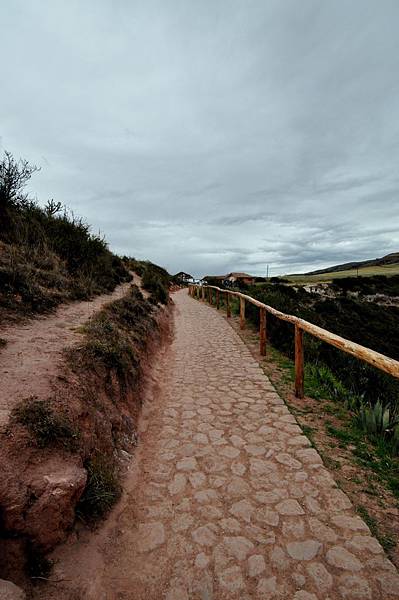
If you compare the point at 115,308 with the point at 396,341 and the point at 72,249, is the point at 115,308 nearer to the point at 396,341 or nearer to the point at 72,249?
the point at 72,249

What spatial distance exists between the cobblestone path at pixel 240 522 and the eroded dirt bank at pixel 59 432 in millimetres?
456

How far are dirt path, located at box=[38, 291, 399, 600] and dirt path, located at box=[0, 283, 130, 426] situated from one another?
48.0 inches

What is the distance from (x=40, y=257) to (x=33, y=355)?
19.3 ft

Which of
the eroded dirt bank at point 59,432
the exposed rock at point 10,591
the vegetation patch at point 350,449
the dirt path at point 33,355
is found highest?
the dirt path at point 33,355

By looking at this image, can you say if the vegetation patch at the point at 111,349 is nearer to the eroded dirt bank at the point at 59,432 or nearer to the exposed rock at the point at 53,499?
the eroded dirt bank at the point at 59,432

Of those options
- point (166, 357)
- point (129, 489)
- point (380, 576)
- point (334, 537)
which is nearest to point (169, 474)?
point (129, 489)

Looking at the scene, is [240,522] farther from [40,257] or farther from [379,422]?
[40,257]

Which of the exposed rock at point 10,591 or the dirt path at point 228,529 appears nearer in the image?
the exposed rock at point 10,591

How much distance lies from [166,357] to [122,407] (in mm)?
3079

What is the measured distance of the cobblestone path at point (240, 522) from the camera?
5.54 feet

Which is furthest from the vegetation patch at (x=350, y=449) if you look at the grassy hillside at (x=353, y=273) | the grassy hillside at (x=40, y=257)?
the grassy hillside at (x=353, y=273)

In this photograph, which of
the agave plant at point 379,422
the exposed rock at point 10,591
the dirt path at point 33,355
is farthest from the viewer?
the agave plant at point 379,422

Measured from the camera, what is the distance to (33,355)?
3.41 metres

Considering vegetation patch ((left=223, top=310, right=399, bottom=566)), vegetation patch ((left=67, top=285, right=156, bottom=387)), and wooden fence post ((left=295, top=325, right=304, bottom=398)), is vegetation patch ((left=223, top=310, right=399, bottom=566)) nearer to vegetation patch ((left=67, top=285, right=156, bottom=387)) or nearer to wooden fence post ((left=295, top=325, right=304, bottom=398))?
wooden fence post ((left=295, top=325, right=304, bottom=398))
